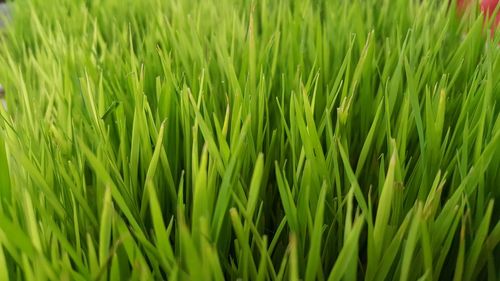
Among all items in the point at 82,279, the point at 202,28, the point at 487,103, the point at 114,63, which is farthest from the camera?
the point at 202,28

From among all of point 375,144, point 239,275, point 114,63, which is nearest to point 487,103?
Answer: point 375,144

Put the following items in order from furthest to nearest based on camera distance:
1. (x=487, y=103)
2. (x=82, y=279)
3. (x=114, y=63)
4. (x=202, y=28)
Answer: (x=202, y=28) → (x=114, y=63) → (x=487, y=103) → (x=82, y=279)

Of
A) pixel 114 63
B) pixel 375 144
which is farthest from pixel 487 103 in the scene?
pixel 114 63

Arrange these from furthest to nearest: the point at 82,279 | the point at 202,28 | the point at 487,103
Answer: the point at 202,28, the point at 487,103, the point at 82,279

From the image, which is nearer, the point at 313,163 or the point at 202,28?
the point at 313,163

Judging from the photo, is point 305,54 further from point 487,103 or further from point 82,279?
point 82,279

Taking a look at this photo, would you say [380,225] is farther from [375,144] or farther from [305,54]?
[305,54]
